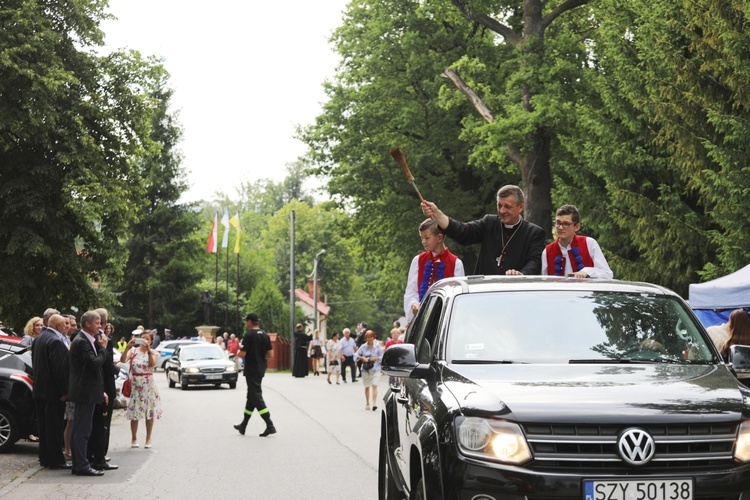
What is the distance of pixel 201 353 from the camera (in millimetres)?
37406

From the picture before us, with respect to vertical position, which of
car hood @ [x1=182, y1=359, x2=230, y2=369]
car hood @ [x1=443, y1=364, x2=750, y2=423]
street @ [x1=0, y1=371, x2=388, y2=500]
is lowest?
street @ [x1=0, y1=371, x2=388, y2=500]

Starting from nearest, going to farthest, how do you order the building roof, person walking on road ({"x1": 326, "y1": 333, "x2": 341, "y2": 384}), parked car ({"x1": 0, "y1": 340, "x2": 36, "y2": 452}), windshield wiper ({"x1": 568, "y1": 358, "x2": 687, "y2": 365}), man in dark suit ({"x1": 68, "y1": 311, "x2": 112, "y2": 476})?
windshield wiper ({"x1": 568, "y1": 358, "x2": 687, "y2": 365}), man in dark suit ({"x1": 68, "y1": 311, "x2": 112, "y2": 476}), parked car ({"x1": 0, "y1": 340, "x2": 36, "y2": 452}), person walking on road ({"x1": 326, "y1": 333, "x2": 341, "y2": 384}), the building roof

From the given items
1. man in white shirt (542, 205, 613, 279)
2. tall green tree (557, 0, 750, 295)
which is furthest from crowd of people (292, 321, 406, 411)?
man in white shirt (542, 205, 613, 279)

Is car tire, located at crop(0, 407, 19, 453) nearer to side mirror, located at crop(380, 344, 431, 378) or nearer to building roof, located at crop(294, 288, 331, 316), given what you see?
side mirror, located at crop(380, 344, 431, 378)


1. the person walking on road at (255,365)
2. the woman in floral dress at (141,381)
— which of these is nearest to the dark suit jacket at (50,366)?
the woman in floral dress at (141,381)

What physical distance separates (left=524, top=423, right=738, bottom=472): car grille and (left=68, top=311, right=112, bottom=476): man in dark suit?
8881 mm

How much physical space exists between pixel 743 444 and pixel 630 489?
647 millimetres

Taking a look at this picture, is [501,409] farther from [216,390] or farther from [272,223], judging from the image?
[272,223]

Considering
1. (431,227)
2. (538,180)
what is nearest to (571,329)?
(431,227)

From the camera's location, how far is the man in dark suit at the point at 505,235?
8758 mm

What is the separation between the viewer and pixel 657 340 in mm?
6492

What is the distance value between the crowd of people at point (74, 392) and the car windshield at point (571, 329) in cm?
743

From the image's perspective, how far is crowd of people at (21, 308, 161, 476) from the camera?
1329 centimetres

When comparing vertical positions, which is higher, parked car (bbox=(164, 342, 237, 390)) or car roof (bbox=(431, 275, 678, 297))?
car roof (bbox=(431, 275, 678, 297))
